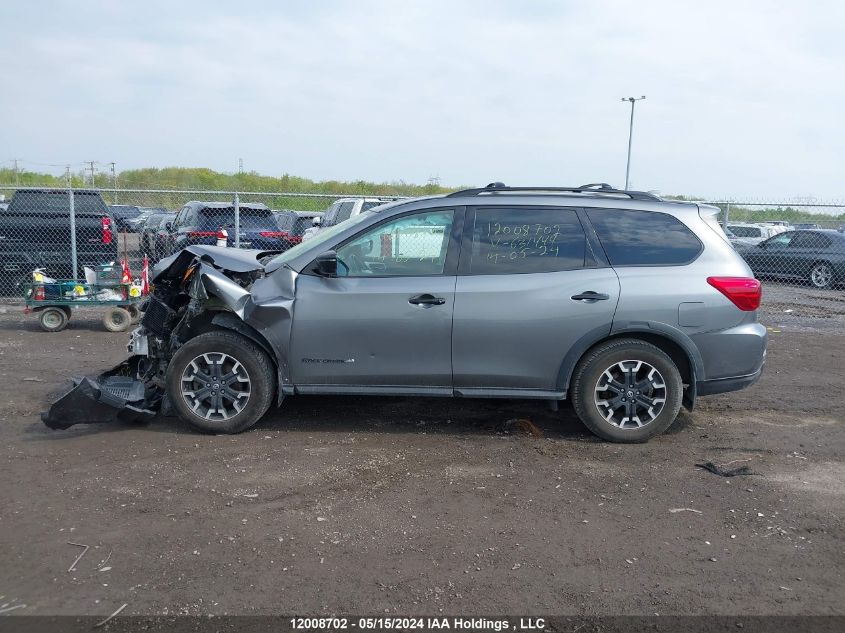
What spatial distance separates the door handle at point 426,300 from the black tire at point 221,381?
1201 mm

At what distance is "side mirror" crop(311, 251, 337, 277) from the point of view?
18.8 feet

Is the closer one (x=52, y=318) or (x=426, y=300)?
(x=426, y=300)

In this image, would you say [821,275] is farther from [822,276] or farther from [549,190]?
[549,190]

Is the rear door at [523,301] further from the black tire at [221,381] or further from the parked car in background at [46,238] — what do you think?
the parked car in background at [46,238]

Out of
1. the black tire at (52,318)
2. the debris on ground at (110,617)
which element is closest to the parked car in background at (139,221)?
the black tire at (52,318)

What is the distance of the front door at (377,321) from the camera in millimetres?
5684

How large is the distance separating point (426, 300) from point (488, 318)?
48 cm

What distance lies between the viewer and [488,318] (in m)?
5.67

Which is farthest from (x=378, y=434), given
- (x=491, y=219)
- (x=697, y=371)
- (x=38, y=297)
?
(x=38, y=297)

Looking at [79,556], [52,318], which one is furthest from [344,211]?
[79,556]

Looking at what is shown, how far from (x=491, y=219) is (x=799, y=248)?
→ 15008mm

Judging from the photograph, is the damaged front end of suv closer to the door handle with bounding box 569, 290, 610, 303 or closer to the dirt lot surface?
the dirt lot surface

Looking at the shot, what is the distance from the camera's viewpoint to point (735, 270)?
19.0 feet

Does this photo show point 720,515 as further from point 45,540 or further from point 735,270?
point 45,540
